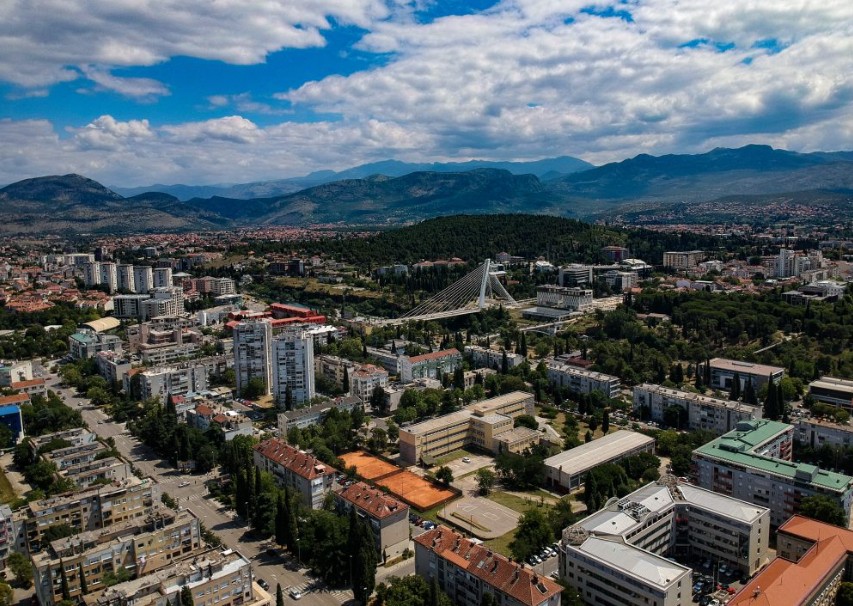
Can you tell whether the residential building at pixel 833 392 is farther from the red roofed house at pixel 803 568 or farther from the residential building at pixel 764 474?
the red roofed house at pixel 803 568

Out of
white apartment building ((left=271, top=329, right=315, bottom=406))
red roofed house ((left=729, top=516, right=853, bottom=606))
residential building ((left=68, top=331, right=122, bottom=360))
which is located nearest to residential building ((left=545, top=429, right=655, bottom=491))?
red roofed house ((left=729, top=516, right=853, bottom=606))

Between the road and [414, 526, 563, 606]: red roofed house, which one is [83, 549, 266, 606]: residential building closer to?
the road

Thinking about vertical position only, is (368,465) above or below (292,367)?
below

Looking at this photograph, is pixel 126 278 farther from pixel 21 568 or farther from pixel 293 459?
pixel 21 568

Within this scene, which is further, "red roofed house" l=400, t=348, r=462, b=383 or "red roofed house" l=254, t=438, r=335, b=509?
"red roofed house" l=400, t=348, r=462, b=383

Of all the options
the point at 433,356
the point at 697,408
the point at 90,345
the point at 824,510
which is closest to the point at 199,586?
the point at 824,510

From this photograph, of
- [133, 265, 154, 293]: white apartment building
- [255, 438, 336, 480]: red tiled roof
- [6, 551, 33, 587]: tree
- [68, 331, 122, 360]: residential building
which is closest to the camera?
[6, 551, 33, 587]: tree
